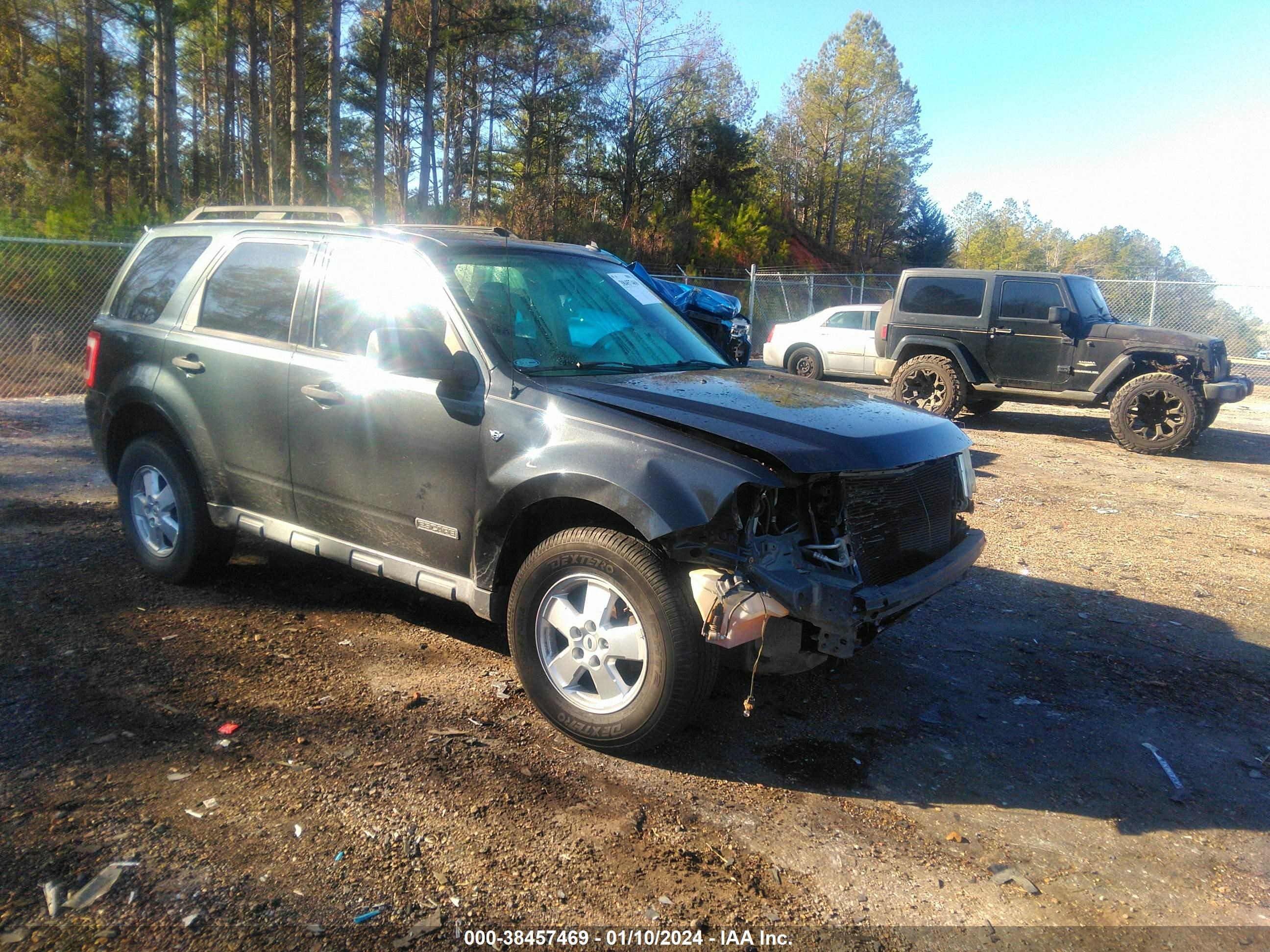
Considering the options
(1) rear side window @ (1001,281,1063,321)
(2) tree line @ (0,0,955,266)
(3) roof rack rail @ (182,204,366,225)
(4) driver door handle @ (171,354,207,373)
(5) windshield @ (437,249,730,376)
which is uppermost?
(2) tree line @ (0,0,955,266)

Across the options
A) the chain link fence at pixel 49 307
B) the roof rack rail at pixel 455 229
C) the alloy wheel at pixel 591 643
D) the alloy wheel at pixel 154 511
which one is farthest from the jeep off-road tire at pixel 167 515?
the chain link fence at pixel 49 307

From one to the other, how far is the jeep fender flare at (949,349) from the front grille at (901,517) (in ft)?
28.0

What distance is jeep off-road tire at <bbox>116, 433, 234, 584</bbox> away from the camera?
4.66m

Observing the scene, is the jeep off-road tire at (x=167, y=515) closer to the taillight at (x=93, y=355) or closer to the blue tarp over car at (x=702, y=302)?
the taillight at (x=93, y=355)

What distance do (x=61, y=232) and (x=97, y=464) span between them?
8262 millimetres

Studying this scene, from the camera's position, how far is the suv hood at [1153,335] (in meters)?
10.4

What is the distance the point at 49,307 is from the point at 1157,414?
569 inches

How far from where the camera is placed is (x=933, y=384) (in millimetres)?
12086

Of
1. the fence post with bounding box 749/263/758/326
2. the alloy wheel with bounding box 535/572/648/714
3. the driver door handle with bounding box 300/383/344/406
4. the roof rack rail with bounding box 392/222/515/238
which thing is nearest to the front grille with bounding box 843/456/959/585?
the alloy wheel with bounding box 535/572/648/714

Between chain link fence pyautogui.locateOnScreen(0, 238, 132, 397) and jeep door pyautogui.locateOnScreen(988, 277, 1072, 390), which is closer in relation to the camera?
chain link fence pyautogui.locateOnScreen(0, 238, 132, 397)

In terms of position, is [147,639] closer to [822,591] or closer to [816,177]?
[822,591]

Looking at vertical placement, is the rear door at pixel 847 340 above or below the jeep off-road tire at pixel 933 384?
above

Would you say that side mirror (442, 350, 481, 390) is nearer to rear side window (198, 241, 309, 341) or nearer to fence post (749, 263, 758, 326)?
rear side window (198, 241, 309, 341)

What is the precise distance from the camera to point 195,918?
236cm
